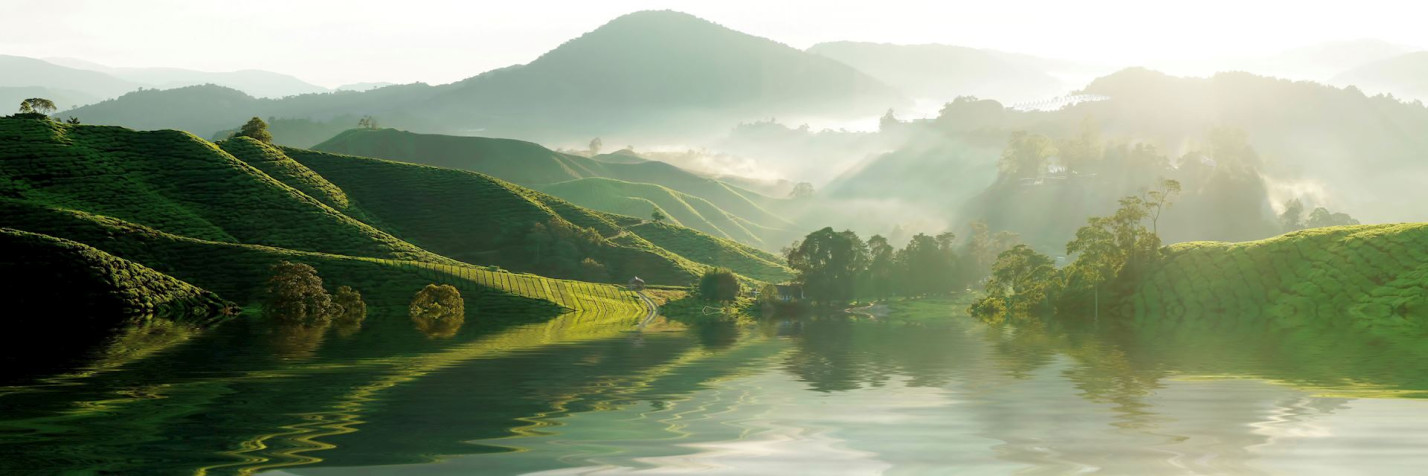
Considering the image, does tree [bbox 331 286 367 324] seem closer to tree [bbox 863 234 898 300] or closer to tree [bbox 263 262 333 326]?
tree [bbox 263 262 333 326]

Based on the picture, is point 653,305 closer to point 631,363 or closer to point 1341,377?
point 631,363

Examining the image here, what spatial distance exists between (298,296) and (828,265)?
295 ft

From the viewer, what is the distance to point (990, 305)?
129m

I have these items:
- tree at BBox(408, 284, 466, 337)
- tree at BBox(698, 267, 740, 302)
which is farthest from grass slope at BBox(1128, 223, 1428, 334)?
tree at BBox(698, 267, 740, 302)

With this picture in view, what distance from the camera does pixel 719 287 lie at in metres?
175

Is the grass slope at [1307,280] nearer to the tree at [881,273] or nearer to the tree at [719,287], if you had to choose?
the tree at [719,287]

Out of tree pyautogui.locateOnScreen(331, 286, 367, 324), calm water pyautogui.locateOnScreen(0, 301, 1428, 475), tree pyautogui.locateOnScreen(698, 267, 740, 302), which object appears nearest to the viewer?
calm water pyautogui.locateOnScreen(0, 301, 1428, 475)

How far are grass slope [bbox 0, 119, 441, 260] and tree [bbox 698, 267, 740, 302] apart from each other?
5320 centimetres

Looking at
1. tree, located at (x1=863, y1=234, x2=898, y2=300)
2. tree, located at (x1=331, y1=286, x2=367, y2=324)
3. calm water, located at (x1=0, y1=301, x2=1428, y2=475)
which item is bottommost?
tree, located at (x1=331, y1=286, x2=367, y2=324)

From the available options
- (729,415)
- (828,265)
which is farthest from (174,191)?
(729,415)

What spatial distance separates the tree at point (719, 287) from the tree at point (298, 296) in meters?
73.2

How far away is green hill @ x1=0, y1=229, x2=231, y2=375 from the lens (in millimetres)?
87688

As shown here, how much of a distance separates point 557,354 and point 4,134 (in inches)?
7672

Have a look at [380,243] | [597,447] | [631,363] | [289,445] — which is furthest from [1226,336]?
[380,243]
